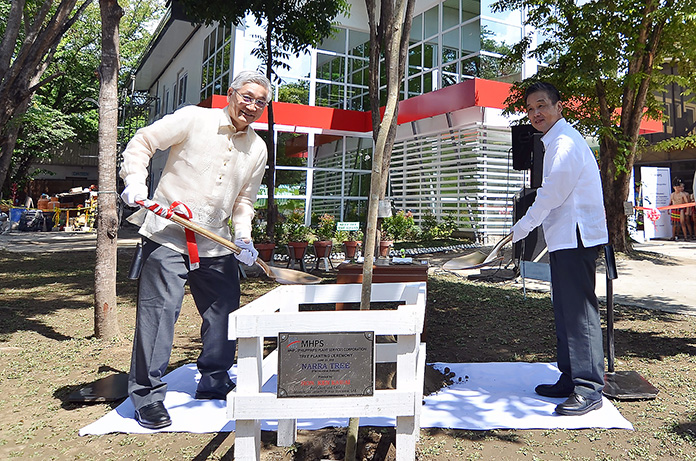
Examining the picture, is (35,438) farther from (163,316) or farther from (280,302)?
(280,302)

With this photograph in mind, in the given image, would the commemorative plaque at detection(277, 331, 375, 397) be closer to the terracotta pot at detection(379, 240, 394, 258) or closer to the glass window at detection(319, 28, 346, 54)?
the terracotta pot at detection(379, 240, 394, 258)

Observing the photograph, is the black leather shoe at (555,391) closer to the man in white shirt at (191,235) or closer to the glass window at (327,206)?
the man in white shirt at (191,235)

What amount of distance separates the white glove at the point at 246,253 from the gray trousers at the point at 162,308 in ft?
0.38

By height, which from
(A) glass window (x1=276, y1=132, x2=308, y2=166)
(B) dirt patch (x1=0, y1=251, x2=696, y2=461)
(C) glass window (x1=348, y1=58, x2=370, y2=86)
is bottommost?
(B) dirt patch (x1=0, y1=251, x2=696, y2=461)

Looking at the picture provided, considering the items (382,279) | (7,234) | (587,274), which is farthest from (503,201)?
(7,234)

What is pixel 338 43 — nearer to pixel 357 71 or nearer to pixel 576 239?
pixel 357 71

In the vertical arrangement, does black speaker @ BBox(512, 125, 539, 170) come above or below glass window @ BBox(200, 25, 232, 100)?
below

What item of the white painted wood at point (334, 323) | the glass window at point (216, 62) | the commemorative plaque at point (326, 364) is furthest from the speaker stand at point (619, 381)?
the glass window at point (216, 62)

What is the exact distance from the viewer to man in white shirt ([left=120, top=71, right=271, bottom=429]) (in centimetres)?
283

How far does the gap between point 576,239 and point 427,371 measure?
4.96 feet

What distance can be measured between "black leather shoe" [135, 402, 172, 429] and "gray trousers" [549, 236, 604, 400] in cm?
240

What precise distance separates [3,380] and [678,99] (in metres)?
24.5

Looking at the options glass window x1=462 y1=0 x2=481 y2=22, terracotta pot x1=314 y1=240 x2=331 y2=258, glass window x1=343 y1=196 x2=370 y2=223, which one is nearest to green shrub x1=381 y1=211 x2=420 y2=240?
glass window x1=343 y1=196 x2=370 y2=223

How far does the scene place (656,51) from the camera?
1011 centimetres
